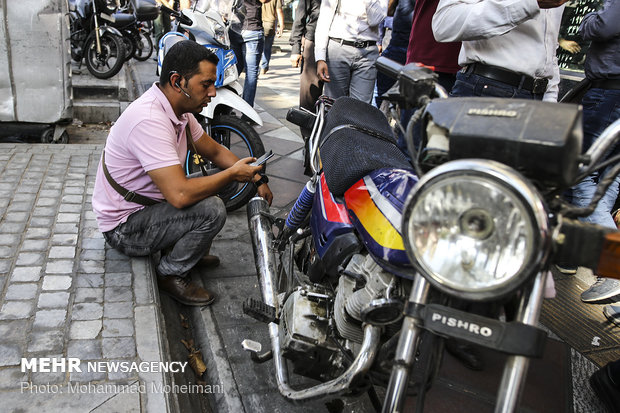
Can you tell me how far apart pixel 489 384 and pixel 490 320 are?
1.59 metres

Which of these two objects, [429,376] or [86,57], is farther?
[86,57]

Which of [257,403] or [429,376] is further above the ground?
[429,376]

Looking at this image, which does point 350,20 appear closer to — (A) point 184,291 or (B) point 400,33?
(B) point 400,33

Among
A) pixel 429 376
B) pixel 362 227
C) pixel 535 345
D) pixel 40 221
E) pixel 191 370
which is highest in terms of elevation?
pixel 535 345

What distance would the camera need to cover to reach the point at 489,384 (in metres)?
2.51

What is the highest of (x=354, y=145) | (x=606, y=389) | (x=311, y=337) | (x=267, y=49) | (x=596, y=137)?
(x=354, y=145)

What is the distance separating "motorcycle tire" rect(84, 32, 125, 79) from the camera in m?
7.15

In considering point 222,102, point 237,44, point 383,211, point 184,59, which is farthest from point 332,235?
point 237,44

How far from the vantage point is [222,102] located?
156 inches

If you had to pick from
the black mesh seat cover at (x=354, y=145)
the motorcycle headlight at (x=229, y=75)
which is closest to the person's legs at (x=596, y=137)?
the black mesh seat cover at (x=354, y=145)

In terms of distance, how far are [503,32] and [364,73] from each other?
209cm

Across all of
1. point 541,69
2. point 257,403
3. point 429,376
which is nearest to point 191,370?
point 257,403

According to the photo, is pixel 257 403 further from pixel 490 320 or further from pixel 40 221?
pixel 40 221

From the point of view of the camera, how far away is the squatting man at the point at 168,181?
2496 mm
